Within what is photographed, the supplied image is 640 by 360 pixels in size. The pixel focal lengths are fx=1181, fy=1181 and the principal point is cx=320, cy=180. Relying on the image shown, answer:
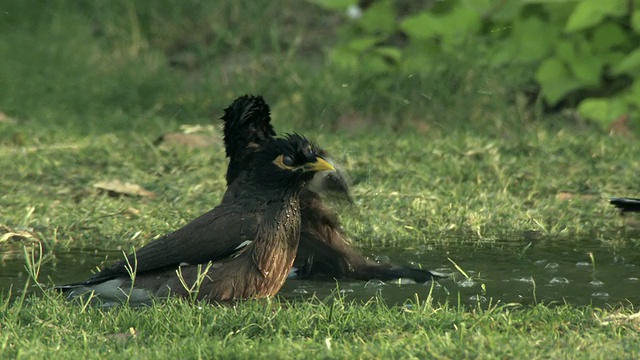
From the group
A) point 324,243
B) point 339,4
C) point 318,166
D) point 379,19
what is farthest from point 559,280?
point 379,19

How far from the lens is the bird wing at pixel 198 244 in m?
4.78

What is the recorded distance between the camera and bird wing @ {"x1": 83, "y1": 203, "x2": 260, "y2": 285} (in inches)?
188

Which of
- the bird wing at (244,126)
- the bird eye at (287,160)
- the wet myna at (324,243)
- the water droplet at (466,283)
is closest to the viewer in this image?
the bird eye at (287,160)

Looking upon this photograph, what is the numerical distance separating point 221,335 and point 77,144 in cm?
486

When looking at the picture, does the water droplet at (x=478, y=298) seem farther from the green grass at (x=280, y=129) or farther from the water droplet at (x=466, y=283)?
the green grass at (x=280, y=129)

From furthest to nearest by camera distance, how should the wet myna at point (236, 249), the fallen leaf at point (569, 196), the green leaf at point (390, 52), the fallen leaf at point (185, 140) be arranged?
the green leaf at point (390, 52), the fallen leaf at point (185, 140), the fallen leaf at point (569, 196), the wet myna at point (236, 249)

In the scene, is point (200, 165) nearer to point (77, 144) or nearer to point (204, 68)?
point (77, 144)

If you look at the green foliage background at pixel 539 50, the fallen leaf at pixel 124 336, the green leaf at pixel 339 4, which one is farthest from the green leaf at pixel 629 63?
the fallen leaf at pixel 124 336

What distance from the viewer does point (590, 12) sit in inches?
354

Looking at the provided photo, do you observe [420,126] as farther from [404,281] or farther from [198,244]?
[198,244]

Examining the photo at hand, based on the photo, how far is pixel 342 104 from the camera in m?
9.77

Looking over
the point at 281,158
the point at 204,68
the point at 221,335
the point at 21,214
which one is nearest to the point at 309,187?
the point at 281,158

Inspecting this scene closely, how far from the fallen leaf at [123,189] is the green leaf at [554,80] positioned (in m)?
3.60

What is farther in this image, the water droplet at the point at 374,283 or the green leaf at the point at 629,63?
the green leaf at the point at 629,63
